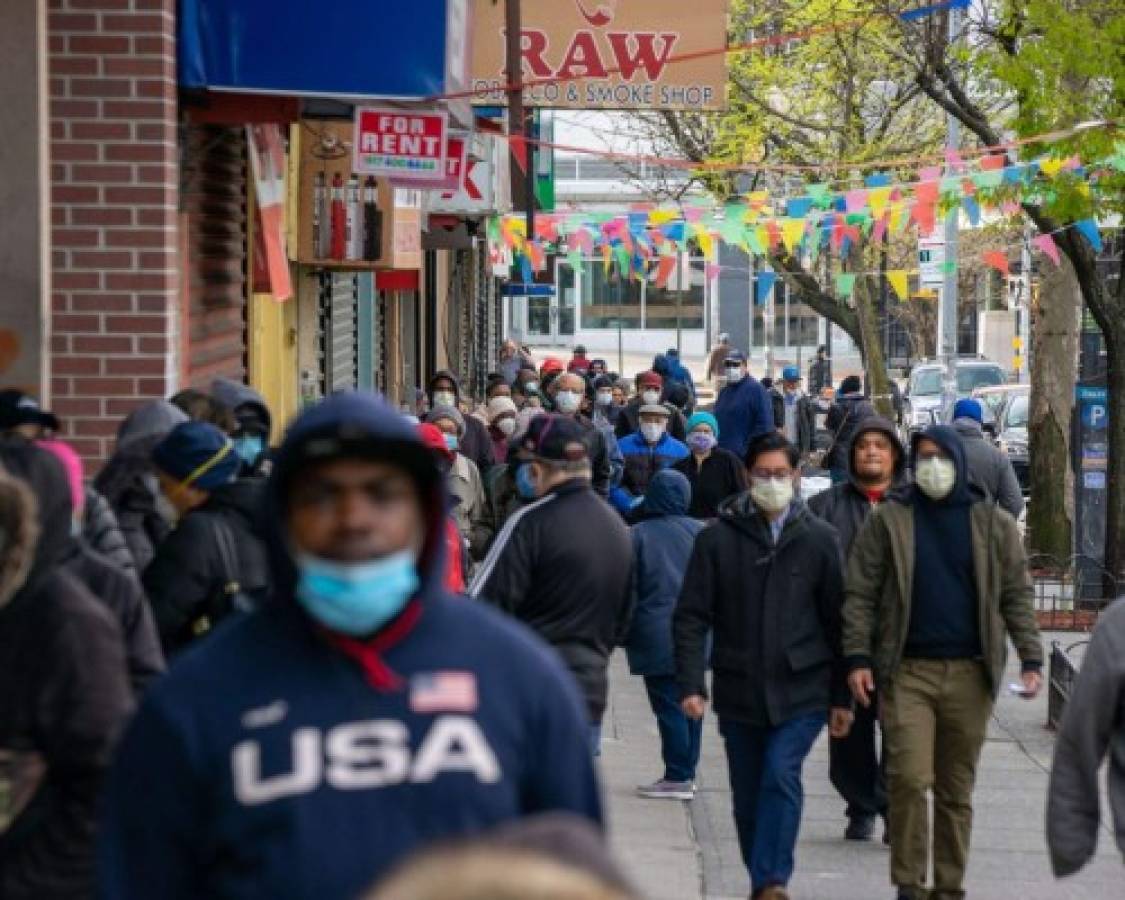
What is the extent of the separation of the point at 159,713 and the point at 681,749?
7.87 meters

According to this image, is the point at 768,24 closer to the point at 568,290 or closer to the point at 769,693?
the point at 769,693

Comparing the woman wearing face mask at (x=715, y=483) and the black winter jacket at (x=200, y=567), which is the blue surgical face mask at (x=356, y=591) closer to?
the black winter jacket at (x=200, y=567)

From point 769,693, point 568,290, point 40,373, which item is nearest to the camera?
point 769,693

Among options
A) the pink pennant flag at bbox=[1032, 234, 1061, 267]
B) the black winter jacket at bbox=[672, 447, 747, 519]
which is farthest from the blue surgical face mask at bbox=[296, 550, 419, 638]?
the pink pennant flag at bbox=[1032, 234, 1061, 267]

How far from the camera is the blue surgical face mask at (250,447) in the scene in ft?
26.2

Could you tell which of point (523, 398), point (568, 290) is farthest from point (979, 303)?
point (523, 398)

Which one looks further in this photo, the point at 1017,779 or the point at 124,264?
the point at 1017,779

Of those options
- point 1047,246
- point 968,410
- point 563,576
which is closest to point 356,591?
point 563,576

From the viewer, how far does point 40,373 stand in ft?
30.7

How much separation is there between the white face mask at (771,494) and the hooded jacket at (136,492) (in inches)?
91.5

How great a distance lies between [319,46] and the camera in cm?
1027

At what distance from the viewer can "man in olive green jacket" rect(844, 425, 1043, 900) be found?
881 cm

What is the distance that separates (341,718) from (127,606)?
171 centimetres

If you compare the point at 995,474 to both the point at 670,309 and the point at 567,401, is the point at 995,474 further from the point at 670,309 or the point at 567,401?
the point at 670,309
